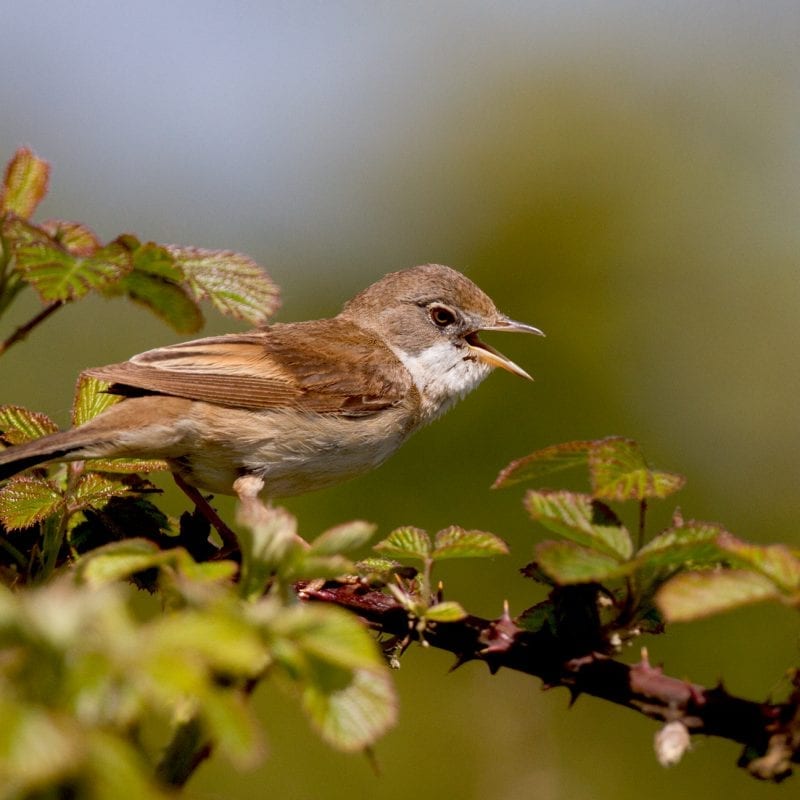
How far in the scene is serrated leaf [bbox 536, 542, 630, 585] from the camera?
5.80 feet

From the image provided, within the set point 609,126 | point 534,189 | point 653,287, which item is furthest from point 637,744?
point 609,126

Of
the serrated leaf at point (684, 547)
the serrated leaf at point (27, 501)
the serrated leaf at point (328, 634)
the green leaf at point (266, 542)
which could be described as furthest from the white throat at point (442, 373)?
the serrated leaf at point (328, 634)

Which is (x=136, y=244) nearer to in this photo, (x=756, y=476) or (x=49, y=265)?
(x=49, y=265)

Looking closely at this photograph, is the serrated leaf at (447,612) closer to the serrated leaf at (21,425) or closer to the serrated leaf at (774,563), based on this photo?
the serrated leaf at (774,563)

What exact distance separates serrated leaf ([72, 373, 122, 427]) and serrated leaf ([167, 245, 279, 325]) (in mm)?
818

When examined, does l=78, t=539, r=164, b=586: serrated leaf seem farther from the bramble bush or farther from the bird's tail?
the bird's tail

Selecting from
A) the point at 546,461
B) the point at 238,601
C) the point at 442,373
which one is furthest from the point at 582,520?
the point at 442,373

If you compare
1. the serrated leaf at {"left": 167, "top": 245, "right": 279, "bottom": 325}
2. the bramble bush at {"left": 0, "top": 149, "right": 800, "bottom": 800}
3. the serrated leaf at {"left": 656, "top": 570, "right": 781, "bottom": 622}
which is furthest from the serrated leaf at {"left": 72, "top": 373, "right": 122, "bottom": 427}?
the serrated leaf at {"left": 656, "top": 570, "right": 781, "bottom": 622}

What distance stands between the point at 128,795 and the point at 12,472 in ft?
6.59

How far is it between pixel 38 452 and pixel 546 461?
4.75 ft

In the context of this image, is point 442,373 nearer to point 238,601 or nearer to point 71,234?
point 71,234

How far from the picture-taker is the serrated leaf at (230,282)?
227 centimetres

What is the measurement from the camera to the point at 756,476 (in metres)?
6.13

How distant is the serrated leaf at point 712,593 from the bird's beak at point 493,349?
3.54m
